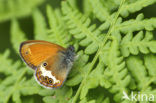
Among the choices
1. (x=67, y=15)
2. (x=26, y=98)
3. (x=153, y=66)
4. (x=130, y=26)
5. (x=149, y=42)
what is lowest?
(x=26, y=98)

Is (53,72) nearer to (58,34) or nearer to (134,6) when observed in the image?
(58,34)

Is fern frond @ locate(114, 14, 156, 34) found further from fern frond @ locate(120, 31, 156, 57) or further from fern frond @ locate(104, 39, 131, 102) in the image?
fern frond @ locate(104, 39, 131, 102)

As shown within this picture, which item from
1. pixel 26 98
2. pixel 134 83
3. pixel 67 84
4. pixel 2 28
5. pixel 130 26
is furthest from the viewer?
pixel 2 28

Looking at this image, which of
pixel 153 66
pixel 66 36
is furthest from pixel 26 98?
pixel 153 66

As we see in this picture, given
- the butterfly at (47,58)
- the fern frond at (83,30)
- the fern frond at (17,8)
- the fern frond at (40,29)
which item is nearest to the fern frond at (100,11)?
the fern frond at (83,30)

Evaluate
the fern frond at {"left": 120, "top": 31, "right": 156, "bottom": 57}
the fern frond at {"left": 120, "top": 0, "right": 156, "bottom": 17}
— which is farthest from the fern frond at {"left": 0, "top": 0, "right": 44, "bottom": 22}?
the fern frond at {"left": 120, "top": 31, "right": 156, "bottom": 57}

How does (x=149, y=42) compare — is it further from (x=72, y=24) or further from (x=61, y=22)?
(x=61, y=22)
